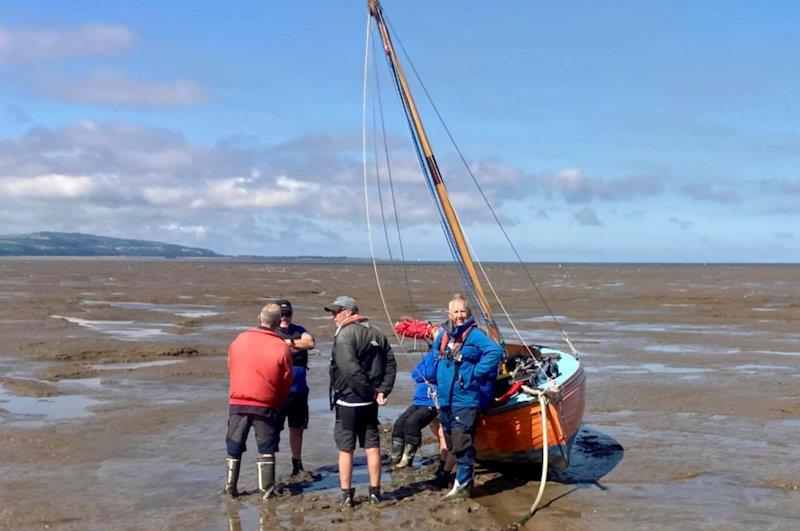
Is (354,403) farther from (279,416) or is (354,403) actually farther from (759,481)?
(759,481)

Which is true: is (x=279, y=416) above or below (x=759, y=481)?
above

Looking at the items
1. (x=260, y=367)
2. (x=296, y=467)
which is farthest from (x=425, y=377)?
(x=260, y=367)

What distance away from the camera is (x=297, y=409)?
8.77 m

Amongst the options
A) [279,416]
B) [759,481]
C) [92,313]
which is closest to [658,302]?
[92,313]

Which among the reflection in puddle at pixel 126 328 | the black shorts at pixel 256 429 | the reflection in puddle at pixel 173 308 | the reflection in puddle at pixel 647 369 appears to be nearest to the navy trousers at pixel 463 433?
the black shorts at pixel 256 429

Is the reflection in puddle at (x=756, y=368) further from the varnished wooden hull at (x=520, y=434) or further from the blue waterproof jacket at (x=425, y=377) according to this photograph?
the blue waterproof jacket at (x=425, y=377)

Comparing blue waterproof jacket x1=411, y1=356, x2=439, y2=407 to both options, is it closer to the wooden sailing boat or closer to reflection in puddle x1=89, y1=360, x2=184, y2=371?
the wooden sailing boat

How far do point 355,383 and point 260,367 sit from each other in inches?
35.9

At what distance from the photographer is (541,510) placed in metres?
8.07

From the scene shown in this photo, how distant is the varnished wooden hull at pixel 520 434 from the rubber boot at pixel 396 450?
37.3 inches

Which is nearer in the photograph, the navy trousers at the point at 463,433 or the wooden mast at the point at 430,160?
the navy trousers at the point at 463,433

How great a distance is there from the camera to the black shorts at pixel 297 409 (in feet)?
28.7

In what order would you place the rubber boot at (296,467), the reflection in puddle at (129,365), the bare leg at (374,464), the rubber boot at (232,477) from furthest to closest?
1. the reflection in puddle at (129,365)
2. the rubber boot at (296,467)
3. the rubber boot at (232,477)
4. the bare leg at (374,464)

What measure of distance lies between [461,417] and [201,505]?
260 centimetres
